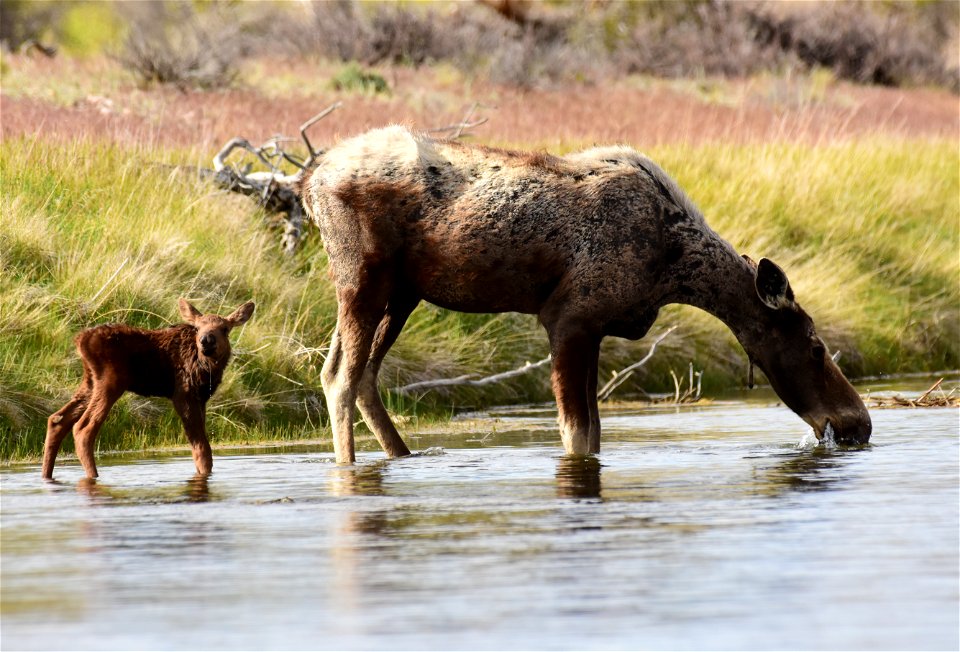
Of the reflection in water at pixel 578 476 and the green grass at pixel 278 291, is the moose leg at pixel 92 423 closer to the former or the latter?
the green grass at pixel 278 291

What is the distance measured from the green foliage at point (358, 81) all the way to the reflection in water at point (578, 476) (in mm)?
17244

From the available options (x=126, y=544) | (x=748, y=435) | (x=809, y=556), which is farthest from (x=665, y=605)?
(x=748, y=435)

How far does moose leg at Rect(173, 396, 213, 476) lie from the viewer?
9359mm

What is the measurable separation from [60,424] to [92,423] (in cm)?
31

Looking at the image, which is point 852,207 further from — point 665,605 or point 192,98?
point 665,605

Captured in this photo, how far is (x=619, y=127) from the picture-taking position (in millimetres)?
22516

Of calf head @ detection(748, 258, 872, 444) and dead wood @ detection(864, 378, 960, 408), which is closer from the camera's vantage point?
calf head @ detection(748, 258, 872, 444)

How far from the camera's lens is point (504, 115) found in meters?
24.0

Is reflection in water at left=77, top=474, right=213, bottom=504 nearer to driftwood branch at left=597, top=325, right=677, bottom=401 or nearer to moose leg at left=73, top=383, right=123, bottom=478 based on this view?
moose leg at left=73, top=383, right=123, bottom=478

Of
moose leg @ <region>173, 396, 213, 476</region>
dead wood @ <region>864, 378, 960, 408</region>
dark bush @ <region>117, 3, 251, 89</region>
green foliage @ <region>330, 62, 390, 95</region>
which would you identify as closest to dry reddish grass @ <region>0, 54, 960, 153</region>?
green foliage @ <region>330, 62, 390, 95</region>

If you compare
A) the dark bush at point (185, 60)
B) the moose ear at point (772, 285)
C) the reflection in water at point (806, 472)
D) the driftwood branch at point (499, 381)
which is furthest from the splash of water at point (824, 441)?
the dark bush at point (185, 60)

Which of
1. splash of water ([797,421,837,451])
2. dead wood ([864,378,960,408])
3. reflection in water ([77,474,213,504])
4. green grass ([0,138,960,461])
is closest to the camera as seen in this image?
reflection in water ([77,474,213,504])

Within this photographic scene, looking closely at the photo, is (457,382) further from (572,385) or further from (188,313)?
(188,313)

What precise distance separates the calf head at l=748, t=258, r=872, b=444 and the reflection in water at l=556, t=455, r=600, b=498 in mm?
1561
